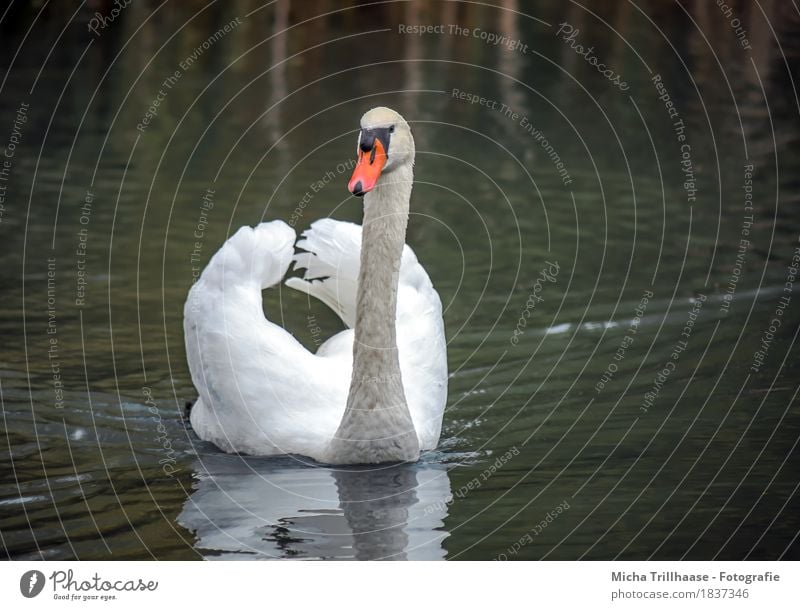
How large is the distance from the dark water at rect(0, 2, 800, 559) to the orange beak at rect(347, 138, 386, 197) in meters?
1.79

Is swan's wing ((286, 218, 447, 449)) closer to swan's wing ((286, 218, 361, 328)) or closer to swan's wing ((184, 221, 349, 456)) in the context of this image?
swan's wing ((286, 218, 361, 328))

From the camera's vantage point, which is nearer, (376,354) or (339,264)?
(376,354)

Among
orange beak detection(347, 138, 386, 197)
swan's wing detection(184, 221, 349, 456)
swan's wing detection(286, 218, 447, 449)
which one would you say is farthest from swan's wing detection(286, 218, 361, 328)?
orange beak detection(347, 138, 386, 197)

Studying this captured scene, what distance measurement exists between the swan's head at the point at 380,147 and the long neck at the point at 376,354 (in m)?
0.22

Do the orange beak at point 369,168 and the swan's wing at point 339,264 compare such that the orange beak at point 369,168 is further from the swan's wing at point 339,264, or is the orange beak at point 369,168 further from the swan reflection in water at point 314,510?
the swan reflection in water at point 314,510

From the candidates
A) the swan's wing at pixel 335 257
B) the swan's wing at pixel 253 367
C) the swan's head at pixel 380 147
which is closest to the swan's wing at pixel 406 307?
the swan's wing at pixel 335 257

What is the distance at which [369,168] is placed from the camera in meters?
7.59

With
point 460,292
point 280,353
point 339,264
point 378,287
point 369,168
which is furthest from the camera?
point 460,292

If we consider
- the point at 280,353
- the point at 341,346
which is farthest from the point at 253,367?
the point at 341,346

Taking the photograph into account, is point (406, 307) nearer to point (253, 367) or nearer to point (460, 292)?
point (253, 367)

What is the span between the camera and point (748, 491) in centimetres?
802

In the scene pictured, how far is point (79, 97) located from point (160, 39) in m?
4.71

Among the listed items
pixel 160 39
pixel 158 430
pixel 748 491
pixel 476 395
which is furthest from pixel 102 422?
pixel 160 39

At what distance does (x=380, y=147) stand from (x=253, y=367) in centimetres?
164
